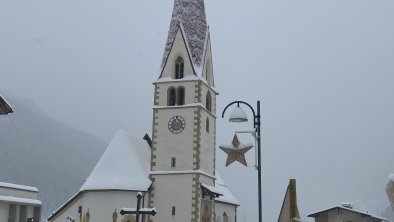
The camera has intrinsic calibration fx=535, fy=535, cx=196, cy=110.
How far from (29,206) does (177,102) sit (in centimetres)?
1271

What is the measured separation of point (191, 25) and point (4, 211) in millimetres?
19372

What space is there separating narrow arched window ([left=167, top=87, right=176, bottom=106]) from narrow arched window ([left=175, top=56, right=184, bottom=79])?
107 centimetres

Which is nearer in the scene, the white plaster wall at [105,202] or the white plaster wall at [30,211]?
the white plaster wall at [30,211]

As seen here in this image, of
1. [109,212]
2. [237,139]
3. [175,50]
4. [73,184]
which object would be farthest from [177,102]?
[73,184]

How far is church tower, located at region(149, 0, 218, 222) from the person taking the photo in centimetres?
3694

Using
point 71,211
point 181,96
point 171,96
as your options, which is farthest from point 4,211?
point 181,96

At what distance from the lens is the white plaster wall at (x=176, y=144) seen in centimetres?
3766

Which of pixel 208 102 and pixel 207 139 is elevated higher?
pixel 208 102

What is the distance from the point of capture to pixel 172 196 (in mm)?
37000

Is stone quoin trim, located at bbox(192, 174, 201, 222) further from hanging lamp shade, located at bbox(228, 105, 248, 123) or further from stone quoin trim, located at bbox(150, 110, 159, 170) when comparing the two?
hanging lamp shade, located at bbox(228, 105, 248, 123)


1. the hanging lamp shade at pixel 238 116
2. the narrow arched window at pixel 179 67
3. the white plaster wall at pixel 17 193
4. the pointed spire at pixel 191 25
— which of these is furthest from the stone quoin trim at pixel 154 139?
the hanging lamp shade at pixel 238 116

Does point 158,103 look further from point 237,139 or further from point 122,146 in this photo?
point 237,139

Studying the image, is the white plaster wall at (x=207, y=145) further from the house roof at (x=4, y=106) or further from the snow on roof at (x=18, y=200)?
the house roof at (x=4, y=106)

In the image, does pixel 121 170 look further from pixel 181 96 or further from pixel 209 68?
pixel 209 68
